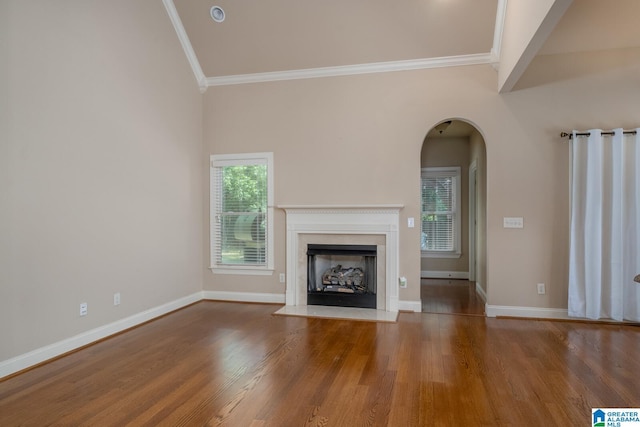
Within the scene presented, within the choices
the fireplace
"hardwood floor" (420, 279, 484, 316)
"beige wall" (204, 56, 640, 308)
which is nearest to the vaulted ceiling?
"beige wall" (204, 56, 640, 308)

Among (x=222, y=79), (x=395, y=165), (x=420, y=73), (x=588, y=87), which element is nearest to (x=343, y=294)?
(x=395, y=165)

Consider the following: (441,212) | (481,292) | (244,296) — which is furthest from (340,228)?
(441,212)

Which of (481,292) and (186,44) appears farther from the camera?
(481,292)

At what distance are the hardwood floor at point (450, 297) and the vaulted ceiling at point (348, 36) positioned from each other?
3.02 metres

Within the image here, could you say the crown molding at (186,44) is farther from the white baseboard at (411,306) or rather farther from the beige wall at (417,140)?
the white baseboard at (411,306)

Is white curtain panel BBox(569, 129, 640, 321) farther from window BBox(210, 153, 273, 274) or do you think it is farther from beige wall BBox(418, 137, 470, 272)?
window BBox(210, 153, 273, 274)

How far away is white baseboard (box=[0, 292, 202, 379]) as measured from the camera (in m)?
2.88

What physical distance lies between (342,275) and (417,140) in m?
1.99

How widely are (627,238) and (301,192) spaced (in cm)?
372

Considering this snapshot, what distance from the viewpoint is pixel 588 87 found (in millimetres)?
4250

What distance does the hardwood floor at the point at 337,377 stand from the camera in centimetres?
226

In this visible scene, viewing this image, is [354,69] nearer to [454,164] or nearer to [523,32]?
[523,32]

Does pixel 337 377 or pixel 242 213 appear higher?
pixel 242 213

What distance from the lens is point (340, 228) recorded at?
4.87m
